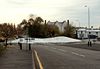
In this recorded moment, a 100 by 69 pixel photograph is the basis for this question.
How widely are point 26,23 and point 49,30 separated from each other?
1149 centimetres

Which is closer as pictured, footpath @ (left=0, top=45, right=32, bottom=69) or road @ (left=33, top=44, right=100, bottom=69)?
footpath @ (left=0, top=45, right=32, bottom=69)

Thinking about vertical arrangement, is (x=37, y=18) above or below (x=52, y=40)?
above

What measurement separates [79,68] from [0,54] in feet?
42.9

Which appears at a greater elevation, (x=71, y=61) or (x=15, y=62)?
(x=15, y=62)

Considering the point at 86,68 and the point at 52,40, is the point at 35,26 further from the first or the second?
the point at 86,68

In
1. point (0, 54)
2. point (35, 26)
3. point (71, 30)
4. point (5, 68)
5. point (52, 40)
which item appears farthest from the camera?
point (71, 30)

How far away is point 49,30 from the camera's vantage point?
152500mm

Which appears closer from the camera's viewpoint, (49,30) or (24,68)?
(24,68)

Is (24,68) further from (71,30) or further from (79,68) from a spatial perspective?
(71,30)

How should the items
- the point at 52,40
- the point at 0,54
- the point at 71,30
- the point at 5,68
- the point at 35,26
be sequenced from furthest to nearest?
1. the point at 71,30
2. the point at 35,26
3. the point at 52,40
4. the point at 0,54
5. the point at 5,68

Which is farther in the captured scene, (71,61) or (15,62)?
(71,61)

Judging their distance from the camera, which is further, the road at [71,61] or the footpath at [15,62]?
the road at [71,61]

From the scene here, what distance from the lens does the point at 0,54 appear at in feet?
94.5

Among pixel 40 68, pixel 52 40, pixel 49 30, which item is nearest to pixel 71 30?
pixel 49 30
